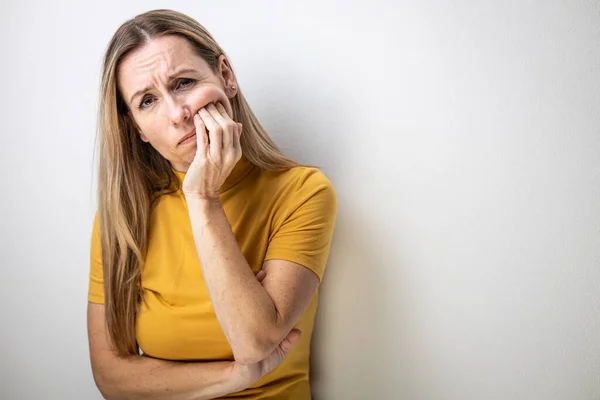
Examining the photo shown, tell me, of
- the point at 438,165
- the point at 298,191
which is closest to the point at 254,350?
the point at 298,191

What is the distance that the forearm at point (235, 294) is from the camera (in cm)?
117

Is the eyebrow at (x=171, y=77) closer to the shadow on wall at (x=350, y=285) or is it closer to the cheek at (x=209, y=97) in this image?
the cheek at (x=209, y=97)

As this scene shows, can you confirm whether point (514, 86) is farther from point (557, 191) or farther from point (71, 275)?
point (71, 275)

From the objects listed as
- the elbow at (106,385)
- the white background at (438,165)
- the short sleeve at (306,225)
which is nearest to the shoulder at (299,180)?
the short sleeve at (306,225)

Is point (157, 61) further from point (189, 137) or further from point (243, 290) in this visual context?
point (243, 290)

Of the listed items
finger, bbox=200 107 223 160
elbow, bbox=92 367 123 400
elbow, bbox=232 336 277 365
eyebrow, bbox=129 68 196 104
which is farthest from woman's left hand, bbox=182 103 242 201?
elbow, bbox=92 367 123 400

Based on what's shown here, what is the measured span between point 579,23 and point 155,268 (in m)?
1.14

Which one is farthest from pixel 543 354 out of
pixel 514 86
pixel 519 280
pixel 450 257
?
pixel 514 86

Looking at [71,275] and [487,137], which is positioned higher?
[487,137]

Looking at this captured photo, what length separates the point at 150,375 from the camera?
4.49 feet

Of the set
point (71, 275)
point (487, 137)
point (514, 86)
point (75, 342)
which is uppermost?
point (514, 86)

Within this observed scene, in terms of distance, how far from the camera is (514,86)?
1242mm

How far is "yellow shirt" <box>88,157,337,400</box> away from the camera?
1308mm

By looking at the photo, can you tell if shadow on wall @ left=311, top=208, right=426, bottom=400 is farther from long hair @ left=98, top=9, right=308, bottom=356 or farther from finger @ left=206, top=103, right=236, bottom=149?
finger @ left=206, top=103, right=236, bottom=149
